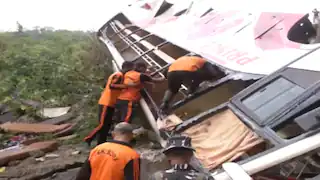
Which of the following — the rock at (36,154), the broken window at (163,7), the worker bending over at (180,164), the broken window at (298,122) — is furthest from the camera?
the broken window at (163,7)

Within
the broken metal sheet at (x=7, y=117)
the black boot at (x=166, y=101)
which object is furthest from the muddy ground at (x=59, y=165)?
the broken metal sheet at (x=7, y=117)

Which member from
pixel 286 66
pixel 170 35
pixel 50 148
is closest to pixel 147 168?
pixel 286 66

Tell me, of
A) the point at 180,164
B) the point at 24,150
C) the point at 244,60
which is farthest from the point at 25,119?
the point at 180,164

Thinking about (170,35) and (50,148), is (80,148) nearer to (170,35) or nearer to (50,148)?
(50,148)

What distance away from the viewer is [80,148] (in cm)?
669

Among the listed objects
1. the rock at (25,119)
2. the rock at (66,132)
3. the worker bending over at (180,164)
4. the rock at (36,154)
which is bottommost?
the rock at (25,119)

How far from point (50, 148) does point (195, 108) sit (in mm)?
2424

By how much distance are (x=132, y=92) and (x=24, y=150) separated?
1643mm

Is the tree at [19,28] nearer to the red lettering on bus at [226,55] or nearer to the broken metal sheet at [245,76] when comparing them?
the red lettering on bus at [226,55]

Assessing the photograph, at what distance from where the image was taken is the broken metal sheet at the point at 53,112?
879cm

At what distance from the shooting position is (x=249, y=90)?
3969 millimetres

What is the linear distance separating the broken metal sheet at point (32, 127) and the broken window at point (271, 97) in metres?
4.49

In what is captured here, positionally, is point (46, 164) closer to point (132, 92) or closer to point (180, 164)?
point (132, 92)

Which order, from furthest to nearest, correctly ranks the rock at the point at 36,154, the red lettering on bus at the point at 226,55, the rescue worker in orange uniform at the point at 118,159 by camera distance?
the rock at the point at 36,154 < the red lettering on bus at the point at 226,55 < the rescue worker in orange uniform at the point at 118,159
